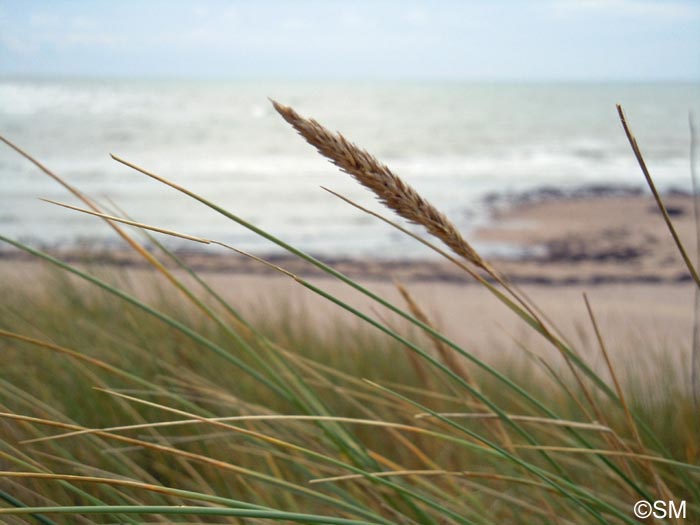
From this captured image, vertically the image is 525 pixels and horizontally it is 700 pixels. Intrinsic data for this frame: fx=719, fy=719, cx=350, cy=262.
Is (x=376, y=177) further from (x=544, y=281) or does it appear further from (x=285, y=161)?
(x=285, y=161)

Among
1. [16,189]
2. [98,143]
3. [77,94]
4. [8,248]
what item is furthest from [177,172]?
[77,94]

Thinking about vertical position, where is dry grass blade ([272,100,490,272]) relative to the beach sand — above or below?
above

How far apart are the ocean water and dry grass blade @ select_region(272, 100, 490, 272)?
0.61 metres

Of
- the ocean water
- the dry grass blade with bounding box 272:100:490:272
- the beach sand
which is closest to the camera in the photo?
the dry grass blade with bounding box 272:100:490:272

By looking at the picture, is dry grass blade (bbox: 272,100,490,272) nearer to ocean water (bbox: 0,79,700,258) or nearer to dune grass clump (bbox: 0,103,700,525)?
dune grass clump (bbox: 0,103,700,525)

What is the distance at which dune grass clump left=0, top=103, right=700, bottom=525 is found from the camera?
2.36 feet

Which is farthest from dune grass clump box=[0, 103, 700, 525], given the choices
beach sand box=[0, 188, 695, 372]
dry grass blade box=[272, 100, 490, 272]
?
beach sand box=[0, 188, 695, 372]

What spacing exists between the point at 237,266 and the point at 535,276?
3166 millimetres

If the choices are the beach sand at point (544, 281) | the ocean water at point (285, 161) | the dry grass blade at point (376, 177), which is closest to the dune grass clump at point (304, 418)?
the dry grass blade at point (376, 177)

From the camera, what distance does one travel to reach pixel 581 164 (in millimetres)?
19797

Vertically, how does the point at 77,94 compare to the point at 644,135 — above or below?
above

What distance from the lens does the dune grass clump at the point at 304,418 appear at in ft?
2.36

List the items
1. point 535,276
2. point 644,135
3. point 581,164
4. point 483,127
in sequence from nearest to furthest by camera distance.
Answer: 1. point 535,276
2. point 581,164
3. point 644,135
4. point 483,127

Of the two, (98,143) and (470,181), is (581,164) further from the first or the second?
(98,143)
